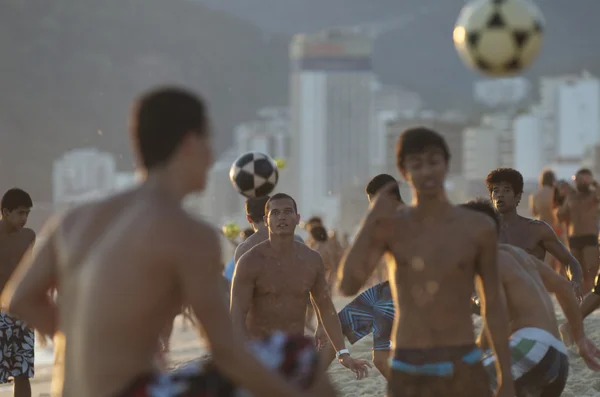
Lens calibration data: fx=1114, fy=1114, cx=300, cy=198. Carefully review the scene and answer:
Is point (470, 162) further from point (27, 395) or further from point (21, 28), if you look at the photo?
point (27, 395)

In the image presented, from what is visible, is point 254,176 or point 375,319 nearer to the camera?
point 375,319

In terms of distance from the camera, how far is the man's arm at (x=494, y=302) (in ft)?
13.3

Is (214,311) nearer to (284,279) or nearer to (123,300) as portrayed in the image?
(123,300)

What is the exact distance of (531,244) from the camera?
6500mm

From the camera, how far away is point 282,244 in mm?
6195

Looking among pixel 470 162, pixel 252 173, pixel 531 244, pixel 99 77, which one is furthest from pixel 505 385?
pixel 99 77

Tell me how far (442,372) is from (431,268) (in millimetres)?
376

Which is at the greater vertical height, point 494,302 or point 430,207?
point 430,207

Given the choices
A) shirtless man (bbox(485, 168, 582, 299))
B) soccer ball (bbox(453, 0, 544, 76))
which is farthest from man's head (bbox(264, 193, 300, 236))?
soccer ball (bbox(453, 0, 544, 76))

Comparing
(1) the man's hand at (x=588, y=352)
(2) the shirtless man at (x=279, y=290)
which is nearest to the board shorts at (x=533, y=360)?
(1) the man's hand at (x=588, y=352)

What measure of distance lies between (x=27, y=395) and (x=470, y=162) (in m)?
173

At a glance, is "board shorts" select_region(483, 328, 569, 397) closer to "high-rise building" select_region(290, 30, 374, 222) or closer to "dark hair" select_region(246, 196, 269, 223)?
"dark hair" select_region(246, 196, 269, 223)

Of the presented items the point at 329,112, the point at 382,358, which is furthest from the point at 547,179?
the point at 329,112

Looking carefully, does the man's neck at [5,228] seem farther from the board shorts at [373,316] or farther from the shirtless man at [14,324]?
the board shorts at [373,316]
